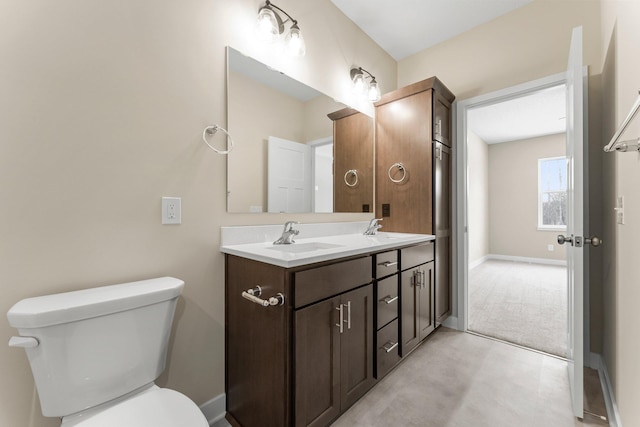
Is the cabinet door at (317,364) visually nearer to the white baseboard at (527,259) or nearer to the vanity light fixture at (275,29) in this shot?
the vanity light fixture at (275,29)

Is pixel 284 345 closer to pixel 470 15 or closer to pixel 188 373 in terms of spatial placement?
pixel 188 373

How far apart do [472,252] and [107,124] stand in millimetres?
5706

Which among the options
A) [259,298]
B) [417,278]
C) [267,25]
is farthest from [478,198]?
[259,298]

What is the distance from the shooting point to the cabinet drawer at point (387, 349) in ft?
5.21

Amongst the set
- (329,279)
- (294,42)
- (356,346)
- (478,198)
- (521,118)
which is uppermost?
(521,118)

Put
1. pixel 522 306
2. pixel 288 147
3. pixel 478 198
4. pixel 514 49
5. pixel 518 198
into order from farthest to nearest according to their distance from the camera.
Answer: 1. pixel 518 198
2. pixel 478 198
3. pixel 522 306
4. pixel 514 49
5. pixel 288 147

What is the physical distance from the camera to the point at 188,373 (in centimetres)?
133

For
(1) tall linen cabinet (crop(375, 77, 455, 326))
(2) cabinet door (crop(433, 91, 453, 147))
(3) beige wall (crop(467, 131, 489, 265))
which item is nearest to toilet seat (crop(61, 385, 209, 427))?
(1) tall linen cabinet (crop(375, 77, 455, 326))

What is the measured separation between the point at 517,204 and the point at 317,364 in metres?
6.29

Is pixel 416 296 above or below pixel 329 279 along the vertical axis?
below

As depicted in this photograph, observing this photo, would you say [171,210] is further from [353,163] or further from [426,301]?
[426,301]

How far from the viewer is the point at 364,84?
94.9 inches

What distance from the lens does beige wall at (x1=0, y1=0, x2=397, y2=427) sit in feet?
3.08

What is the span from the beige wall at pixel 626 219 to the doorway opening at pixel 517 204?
5.13 ft
